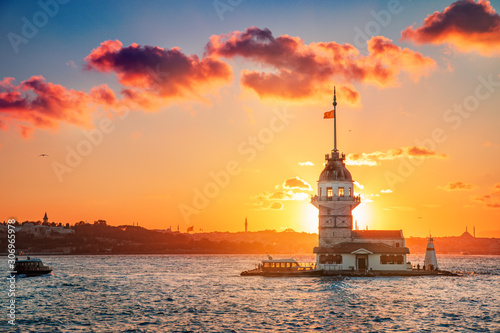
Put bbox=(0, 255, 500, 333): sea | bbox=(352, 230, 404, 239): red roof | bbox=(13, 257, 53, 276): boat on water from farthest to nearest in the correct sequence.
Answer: bbox=(13, 257, 53, 276): boat on water < bbox=(352, 230, 404, 239): red roof < bbox=(0, 255, 500, 333): sea

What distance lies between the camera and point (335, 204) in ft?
344

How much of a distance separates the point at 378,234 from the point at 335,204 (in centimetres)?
955

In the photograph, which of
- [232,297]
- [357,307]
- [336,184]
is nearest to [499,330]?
[357,307]

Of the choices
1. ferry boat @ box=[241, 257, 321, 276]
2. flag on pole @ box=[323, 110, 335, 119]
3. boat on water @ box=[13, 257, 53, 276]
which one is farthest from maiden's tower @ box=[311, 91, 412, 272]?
boat on water @ box=[13, 257, 53, 276]

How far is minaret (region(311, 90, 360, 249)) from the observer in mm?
104375

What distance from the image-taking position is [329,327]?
52.8 metres

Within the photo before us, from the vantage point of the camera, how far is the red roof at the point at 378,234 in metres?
103

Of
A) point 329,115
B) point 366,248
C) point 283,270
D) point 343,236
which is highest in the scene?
point 329,115

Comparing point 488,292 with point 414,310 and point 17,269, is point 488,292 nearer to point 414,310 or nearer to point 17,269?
point 414,310

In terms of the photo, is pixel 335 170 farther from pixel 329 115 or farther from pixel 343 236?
pixel 343 236

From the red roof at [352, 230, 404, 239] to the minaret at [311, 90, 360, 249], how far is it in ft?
4.76

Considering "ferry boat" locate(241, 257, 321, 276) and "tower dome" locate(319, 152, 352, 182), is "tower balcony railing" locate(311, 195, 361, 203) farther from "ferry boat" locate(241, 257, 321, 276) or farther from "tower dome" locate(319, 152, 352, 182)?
"ferry boat" locate(241, 257, 321, 276)

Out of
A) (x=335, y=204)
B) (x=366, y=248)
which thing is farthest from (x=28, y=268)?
(x=366, y=248)

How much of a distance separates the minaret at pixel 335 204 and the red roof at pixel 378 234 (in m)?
1.45
